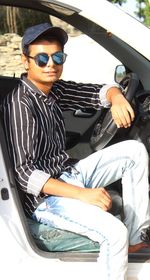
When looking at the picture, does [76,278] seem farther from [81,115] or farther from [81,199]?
[81,115]

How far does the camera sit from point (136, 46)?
2.26 m

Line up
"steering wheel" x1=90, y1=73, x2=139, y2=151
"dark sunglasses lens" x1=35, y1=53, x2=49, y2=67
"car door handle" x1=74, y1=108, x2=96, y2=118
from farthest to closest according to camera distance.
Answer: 1. "car door handle" x1=74, y1=108, x2=96, y2=118
2. "steering wheel" x1=90, y1=73, x2=139, y2=151
3. "dark sunglasses lens" x1=35, y1=53, x2=49, y2=67

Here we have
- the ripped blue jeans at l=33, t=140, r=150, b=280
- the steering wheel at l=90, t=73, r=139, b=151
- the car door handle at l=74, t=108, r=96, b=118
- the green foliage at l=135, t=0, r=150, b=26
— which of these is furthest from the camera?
the green foliage at l=135, t=0, r=150, b=26

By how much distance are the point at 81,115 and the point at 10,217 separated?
1.46 m

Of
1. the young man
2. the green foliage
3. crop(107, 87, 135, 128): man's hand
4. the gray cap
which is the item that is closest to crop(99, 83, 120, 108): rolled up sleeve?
the young man

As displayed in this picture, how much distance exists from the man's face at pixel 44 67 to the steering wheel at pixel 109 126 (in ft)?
1.23

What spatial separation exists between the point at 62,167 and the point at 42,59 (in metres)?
0.47

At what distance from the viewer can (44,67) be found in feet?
7.68

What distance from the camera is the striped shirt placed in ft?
7.30

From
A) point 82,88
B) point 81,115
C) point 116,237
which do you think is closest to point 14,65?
point 81,115

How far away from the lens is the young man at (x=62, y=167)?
2.18 metres

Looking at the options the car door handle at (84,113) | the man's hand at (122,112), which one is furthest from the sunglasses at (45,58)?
the car door handle at (84,113)

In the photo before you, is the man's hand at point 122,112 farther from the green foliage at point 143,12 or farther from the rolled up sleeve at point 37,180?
the green foliage at point 143,12

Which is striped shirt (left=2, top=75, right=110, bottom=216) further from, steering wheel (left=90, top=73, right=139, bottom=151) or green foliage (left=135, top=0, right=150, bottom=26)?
green foliage (left=135, top=0, right=150, bottom=26)
